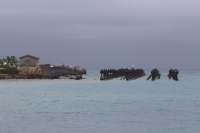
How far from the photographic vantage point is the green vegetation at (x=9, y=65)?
8744 cm

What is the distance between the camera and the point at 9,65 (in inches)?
3531

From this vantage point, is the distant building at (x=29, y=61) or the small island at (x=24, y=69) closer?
the small island at (x=24, y=69)

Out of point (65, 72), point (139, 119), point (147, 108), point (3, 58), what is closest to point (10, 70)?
point (3, 58)

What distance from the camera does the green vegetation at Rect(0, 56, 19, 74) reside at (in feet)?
287

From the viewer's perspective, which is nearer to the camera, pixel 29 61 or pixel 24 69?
pixel 24 69

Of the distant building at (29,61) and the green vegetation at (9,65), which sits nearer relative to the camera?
the green vegetation at (9,65)

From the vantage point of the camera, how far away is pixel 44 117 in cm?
2864

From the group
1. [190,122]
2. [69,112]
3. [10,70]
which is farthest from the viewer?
[10,70]

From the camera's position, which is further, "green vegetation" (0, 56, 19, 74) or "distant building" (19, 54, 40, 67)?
"distant building" (19, 54, 40, 67)

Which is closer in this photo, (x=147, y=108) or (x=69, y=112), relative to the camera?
(x=69, y=112)

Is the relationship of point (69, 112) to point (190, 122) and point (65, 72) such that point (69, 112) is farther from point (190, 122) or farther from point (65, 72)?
point (65, 72)

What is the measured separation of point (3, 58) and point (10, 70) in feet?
19.4

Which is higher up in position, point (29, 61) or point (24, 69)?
point (29, 61)

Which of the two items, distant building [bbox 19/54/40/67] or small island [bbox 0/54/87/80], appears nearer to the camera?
small island [bbox 0/54/87/80]
